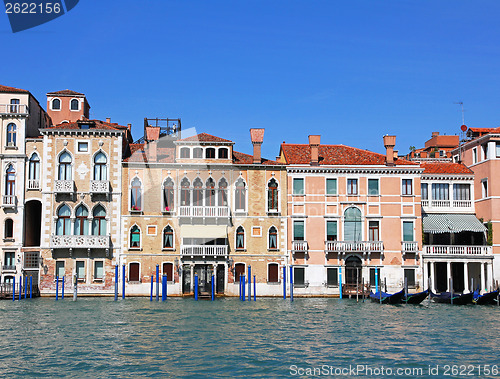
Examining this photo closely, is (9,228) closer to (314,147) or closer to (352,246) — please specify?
(314,147)

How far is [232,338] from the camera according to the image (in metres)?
23.1

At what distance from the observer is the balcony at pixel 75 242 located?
121ft

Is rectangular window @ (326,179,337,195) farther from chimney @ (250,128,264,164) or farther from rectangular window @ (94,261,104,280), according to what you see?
rectangular window @ (94,261,104,280)

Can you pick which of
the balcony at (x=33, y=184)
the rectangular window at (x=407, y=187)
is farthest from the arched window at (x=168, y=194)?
the rectangular window at (x=407, y=187)

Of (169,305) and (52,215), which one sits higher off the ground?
(52,215)

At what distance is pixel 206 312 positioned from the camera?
3000 cm

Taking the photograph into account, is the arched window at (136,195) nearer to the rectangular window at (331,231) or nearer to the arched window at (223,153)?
the arched window at (223,153)

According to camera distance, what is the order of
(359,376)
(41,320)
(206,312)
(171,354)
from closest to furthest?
(359,376)
(171,354)
(41,320)
(206,312)

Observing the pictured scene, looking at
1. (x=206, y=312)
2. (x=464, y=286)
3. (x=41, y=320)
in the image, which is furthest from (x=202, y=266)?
(x=464, y=286)

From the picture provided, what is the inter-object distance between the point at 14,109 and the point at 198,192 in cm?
1116

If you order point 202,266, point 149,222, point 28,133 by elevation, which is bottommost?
point 202,266

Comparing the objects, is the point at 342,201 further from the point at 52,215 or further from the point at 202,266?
the point at 52,215

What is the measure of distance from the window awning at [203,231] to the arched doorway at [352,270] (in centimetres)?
712

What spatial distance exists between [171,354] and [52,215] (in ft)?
62.9
